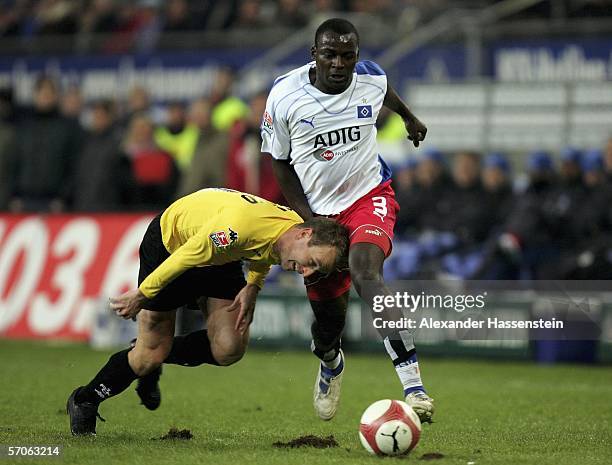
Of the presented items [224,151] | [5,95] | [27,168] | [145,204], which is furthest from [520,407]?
[5,95]

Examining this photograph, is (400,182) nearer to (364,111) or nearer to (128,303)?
(364,111)

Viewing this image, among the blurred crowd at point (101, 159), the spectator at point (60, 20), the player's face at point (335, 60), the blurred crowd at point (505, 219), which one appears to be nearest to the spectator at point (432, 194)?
the blurred crowd at point (505, 219)

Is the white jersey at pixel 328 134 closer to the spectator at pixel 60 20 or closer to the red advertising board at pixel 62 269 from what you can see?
the red advertising board at pixel 62 269

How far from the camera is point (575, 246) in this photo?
13.6 m

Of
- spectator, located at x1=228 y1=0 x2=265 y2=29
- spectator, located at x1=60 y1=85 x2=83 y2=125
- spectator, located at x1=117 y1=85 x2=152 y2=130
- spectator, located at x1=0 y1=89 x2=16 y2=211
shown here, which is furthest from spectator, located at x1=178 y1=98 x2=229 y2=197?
spectator, located at x1=228 y1=0 x2=265 y2=29

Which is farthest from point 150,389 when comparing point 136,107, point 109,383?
point 136,107

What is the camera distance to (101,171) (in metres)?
15.9

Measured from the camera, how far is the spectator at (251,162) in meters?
14.8

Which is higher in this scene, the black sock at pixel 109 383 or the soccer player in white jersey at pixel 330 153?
the soccer player in white jersey at pixel 330 153

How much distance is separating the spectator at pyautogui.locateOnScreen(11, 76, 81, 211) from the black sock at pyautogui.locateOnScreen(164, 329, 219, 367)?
8773 millimetres

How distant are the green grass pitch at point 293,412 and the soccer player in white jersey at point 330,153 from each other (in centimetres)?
72

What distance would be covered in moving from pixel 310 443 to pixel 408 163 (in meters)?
8.59

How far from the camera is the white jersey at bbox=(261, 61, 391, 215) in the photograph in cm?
825

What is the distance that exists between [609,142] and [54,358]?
6.75 m
